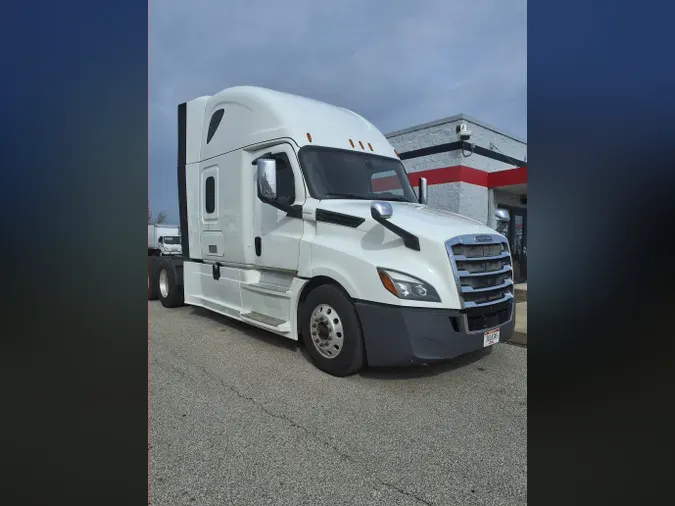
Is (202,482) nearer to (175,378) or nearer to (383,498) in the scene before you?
(383,498)

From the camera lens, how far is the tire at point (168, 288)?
801 centimetres

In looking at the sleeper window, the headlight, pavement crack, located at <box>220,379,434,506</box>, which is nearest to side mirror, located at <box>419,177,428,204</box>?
the sleeper window

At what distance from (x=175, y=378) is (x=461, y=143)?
9.51m

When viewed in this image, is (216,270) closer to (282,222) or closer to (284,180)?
(282,222)

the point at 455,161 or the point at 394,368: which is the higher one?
the point at 455,161

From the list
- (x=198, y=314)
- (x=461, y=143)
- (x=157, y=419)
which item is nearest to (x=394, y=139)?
(x=461, y=143)

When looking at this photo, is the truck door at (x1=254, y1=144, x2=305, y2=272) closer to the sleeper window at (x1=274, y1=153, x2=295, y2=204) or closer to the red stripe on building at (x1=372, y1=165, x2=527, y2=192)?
the sleeper window at (x1=274, y1=153, x2=295, y2=204)

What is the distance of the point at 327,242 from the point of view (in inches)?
175

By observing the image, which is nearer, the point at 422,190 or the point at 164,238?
the point at 422,190

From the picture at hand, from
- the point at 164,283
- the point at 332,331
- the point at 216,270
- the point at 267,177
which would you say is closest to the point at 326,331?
the point at 332,331

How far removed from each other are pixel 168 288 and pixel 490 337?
635cm

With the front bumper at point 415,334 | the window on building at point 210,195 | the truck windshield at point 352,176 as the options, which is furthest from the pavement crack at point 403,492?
the window on building at point 210,195

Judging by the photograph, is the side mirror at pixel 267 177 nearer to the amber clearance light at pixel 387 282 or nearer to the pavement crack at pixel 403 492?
the amber clearance light at pixel 387 282

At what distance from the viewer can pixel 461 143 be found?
11.0 meters
